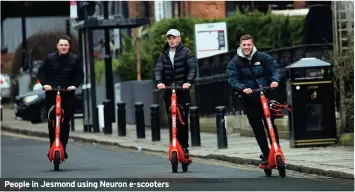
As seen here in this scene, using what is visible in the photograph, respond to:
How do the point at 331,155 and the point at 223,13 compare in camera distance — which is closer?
the point at 331,155

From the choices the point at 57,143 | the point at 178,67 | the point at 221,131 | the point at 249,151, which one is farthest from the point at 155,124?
the point at 178,67

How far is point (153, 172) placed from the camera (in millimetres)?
13570

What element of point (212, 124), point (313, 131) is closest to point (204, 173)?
point (313, 131)

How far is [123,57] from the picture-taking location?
117ft

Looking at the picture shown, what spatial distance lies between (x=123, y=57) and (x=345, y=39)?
706 inches

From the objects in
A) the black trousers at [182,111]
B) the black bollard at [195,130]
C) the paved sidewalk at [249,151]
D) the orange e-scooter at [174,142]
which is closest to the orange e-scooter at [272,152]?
the paved sidewalk at [249,151]

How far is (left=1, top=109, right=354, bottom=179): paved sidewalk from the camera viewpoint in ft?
44.8

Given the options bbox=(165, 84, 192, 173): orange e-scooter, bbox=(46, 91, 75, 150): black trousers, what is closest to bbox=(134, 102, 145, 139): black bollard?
bbox=(46, 91, 75, 150): black trousers

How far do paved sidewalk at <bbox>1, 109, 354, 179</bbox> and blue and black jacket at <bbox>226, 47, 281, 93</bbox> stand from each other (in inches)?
56.3

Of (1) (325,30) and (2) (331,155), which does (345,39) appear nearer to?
(2) (331,155)

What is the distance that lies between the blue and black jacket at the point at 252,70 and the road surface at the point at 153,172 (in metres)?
1.16

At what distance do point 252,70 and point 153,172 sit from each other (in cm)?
Answer: 195

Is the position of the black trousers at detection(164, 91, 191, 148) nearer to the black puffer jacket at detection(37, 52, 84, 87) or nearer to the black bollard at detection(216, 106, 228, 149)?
the black puffer jacket at detection(37, 52, 84, 87)

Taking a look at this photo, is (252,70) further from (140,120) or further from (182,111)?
(140,120)
